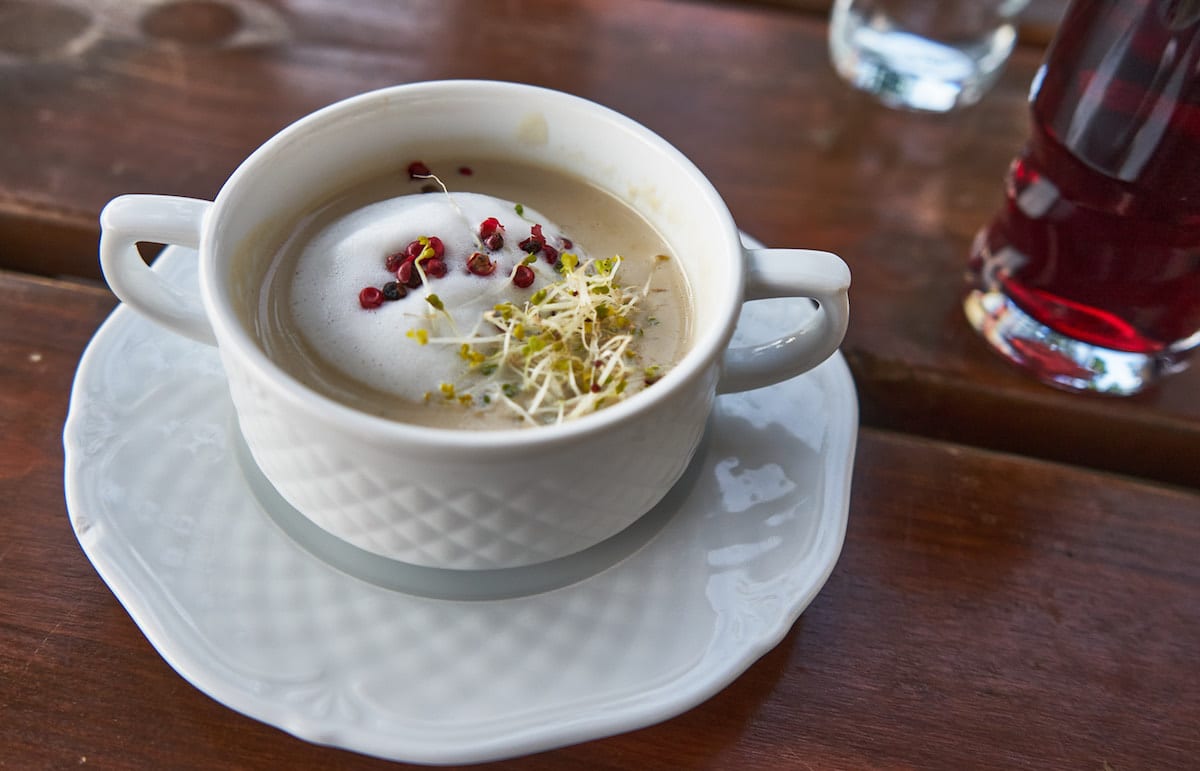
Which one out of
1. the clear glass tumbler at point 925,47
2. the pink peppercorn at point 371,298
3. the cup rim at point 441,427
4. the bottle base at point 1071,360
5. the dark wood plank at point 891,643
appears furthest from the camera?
the clear glass tumbler at point 925,47

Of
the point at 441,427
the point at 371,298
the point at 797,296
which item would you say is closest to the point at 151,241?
the point at 371,298

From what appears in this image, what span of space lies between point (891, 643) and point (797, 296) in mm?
368

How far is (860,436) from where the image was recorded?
1233 millimetres

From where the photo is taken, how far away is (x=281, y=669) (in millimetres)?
847

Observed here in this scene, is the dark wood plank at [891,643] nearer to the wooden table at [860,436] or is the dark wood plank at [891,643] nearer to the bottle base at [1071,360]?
the wooden table at [860,436]

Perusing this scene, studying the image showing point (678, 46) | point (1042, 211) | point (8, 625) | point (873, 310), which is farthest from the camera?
point (678, 46)

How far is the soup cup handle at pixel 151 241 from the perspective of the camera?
92cm

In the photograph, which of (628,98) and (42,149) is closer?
(42,149)

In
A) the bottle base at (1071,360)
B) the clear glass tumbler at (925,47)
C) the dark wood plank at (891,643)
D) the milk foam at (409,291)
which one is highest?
the clear glass tumbler at (925,47)

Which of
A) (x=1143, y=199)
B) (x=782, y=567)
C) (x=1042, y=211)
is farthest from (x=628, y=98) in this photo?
(x=782, y=567)

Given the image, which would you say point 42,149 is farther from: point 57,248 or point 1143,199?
point 1143,199

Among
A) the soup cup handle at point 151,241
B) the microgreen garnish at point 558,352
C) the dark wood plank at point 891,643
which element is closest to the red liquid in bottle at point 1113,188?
the dark wood plank at point 891,643

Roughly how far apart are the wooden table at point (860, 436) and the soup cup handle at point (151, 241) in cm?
25

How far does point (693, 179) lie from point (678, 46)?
814 mm
